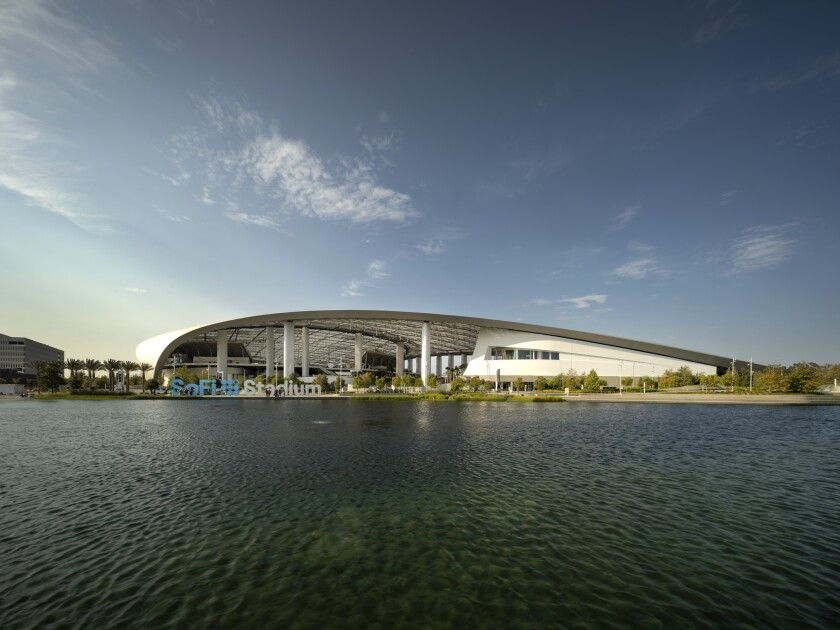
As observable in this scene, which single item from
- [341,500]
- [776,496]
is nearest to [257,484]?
[341,500]

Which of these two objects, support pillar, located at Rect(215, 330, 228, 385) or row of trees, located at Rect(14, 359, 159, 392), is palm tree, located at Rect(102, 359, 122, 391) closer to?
row of trees, located at Rect(14, 359, 159, 392)

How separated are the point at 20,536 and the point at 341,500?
889cm

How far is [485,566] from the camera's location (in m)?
8.88

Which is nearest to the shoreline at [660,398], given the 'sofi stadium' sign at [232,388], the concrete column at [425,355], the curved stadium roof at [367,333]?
the 'sofi stadium' sign at [232,388]

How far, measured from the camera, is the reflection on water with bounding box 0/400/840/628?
287 inches

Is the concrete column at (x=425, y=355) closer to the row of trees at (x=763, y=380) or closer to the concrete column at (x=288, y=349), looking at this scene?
the concrete column at (x=288, y=349)

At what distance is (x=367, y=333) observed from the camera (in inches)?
3989

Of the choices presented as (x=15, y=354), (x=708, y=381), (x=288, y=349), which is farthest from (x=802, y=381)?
(x=15, y=354)

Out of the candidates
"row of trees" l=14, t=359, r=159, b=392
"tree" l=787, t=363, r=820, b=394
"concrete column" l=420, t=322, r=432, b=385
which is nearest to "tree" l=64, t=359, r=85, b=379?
"row of trees" l=14, t=359, r=159, b=392

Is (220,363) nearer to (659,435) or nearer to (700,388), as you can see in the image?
(659,435)

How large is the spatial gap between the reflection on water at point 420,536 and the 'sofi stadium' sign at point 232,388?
5255cm

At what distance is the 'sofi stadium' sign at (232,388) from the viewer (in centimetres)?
7400

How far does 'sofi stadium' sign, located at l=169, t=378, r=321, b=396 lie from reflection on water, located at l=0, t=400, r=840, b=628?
52.6 metres

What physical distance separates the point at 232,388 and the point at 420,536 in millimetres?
75187
